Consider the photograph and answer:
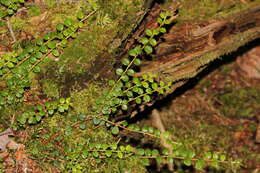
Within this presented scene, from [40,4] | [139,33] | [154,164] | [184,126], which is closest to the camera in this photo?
[139,33]

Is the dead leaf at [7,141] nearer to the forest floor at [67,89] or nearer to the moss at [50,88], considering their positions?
the forest floor at [67,89]

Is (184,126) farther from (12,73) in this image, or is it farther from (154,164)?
(12,73)

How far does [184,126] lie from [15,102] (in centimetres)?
292

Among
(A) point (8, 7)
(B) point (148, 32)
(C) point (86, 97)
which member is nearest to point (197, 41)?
(B) point (148, 32)

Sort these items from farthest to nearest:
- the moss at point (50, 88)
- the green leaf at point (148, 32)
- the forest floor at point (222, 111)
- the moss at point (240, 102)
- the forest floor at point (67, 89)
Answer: the moss at point (240, 102) → the forest floor at point (222, 111) → the moss at point (50, 88) → the forest floor at point (67, 89) → the green leaf at point (148, 32)

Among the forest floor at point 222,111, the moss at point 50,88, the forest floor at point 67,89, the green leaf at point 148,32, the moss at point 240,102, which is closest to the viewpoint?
the green leaf at point 148,32

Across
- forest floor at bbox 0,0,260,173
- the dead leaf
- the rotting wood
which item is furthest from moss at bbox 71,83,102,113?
the dead leaf

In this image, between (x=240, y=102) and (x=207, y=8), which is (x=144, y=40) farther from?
(x=240, y=102)

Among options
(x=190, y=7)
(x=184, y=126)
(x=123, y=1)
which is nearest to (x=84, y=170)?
(x=123, y=1)

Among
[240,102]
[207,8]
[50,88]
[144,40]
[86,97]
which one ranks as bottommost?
[86,97]

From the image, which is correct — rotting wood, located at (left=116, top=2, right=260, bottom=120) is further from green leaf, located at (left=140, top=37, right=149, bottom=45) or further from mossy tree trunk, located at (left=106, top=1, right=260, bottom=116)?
green leaf, located at (left=140, top=37, right=149, bottom=45)

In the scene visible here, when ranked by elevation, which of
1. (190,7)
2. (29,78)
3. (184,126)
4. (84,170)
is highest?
(190,7)

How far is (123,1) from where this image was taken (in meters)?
2.91

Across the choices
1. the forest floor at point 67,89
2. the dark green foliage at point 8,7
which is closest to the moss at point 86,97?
the forest floor at point 67,89
